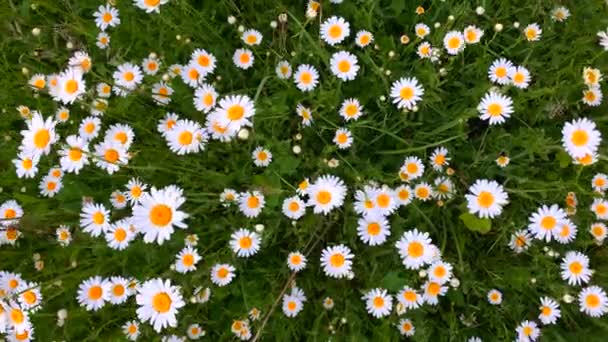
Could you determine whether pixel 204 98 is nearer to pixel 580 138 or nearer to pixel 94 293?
pixel 94 293

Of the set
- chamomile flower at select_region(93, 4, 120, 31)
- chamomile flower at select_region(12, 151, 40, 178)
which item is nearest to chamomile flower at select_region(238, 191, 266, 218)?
chamomile flower at select_region(12, 151, 40, 178)

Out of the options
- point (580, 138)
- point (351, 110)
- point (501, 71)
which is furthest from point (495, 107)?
point (351, 110)

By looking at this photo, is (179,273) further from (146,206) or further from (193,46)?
(193,46)

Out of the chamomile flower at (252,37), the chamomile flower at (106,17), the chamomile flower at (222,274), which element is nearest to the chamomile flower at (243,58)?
the chamomile flower at (252,37)

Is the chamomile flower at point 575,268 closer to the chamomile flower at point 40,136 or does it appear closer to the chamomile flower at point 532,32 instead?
the chamomile flower at point 532,32

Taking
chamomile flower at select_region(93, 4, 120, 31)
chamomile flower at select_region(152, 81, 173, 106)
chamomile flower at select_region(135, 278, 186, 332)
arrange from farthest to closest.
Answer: chamomile flower at select_region(93, 4, 120, 31), chamomile flower at select_region(152, 81, 173, 106), chamomile flower at select_region(135, 278, 186, 332)

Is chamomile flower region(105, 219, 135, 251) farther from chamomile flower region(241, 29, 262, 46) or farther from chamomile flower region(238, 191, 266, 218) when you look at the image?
chamomile flower region(241, 29, 262, 46)
